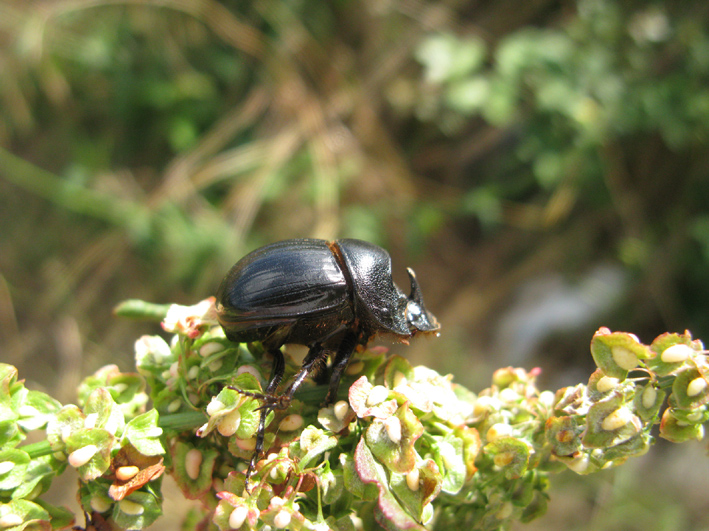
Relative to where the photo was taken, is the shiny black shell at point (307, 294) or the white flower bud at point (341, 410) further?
the shiny black shell at point (307, 294)

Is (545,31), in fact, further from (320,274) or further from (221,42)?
(320,274)

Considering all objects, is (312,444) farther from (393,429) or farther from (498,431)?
(498,431)

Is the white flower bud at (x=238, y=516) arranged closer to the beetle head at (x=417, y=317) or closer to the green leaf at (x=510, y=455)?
the green leaf at (x=510, y=455)

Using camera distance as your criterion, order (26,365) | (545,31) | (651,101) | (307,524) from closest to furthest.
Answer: (307,524), (651,101), (545,31), (26,365)

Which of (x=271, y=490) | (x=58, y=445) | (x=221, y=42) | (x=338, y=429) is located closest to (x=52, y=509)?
(x=58, y=445)

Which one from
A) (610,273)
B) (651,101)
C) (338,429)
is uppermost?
(651,101)

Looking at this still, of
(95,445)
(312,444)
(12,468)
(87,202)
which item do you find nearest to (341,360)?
(312,444)

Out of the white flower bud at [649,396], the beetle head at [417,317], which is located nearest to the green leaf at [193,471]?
the beetle head at [417,317]

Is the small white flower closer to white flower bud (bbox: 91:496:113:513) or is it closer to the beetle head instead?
white flower bud (bbox: 91:496:113:513)
